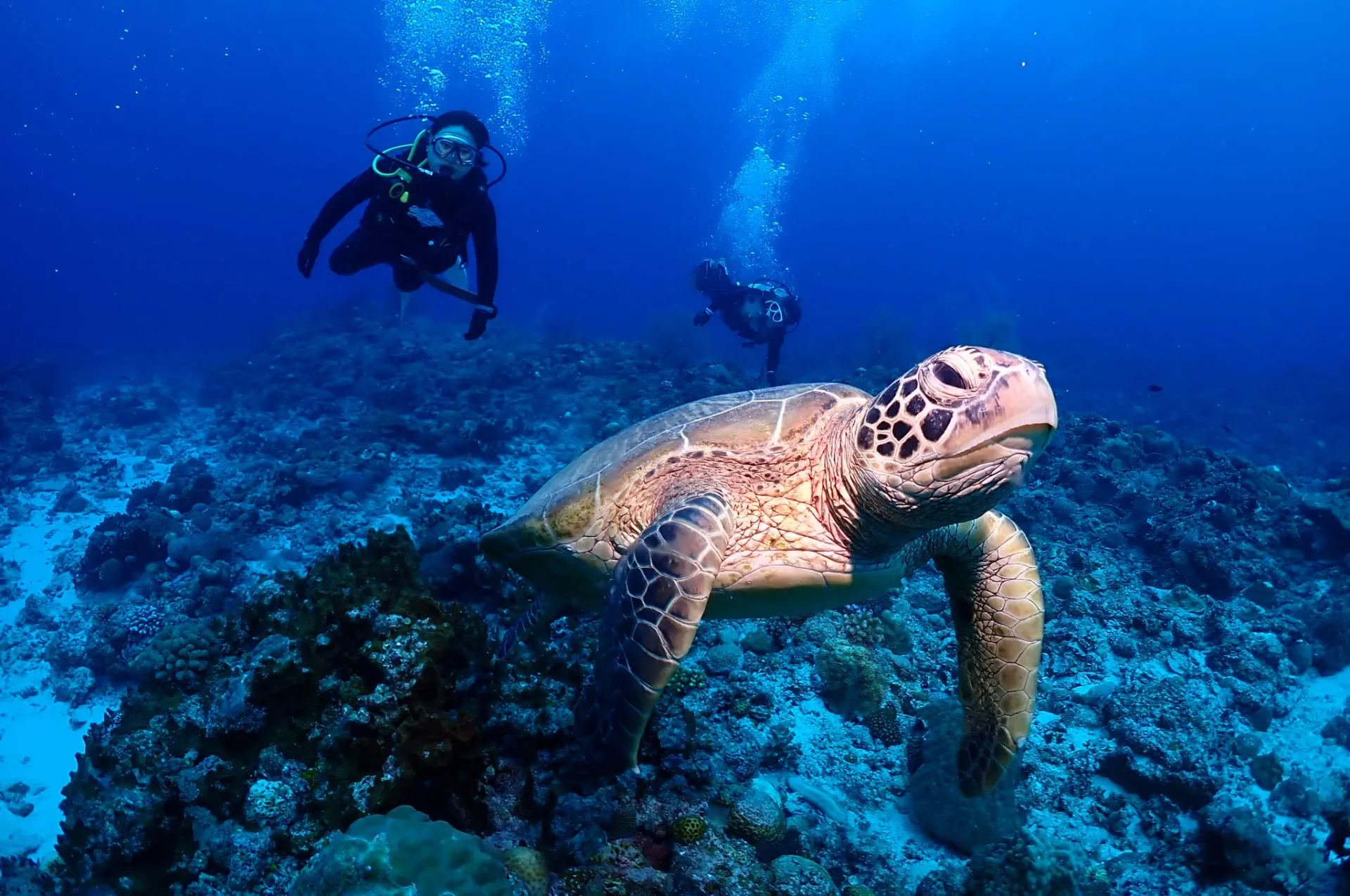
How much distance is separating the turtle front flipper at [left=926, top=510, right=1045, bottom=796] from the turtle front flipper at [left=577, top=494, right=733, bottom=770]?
4.13 feet

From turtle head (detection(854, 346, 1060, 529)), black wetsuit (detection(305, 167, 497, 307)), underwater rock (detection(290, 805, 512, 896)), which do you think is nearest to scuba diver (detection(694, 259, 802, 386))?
black wetsuit (detection(305, 167, 497, 307))

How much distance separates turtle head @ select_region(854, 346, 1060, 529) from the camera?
1.87 m

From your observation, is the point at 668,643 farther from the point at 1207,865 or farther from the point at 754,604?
the point at 1207,865

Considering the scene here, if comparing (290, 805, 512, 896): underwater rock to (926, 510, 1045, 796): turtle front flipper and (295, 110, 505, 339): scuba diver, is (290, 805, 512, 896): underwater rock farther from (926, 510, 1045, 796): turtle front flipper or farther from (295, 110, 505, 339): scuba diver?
(295, 110, 505, 339): scuba diver

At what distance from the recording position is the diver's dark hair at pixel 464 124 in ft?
20.7

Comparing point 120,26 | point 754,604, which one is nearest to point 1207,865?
point 754,604

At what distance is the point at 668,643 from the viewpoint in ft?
6.89

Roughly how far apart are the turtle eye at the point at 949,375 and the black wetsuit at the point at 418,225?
5625 mm

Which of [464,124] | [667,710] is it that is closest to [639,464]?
[667,710]

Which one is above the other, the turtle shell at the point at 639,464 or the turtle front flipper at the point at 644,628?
the turtle shell at the point at 639,464

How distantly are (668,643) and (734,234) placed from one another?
60.7 meters

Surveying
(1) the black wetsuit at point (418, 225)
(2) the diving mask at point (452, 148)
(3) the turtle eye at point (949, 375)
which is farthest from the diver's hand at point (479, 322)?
(3) the turtle eye at point (949, 375)

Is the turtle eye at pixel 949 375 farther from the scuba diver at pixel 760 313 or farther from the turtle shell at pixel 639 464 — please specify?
the scuba diver at pixel 760 313

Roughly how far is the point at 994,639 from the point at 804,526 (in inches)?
50.7
